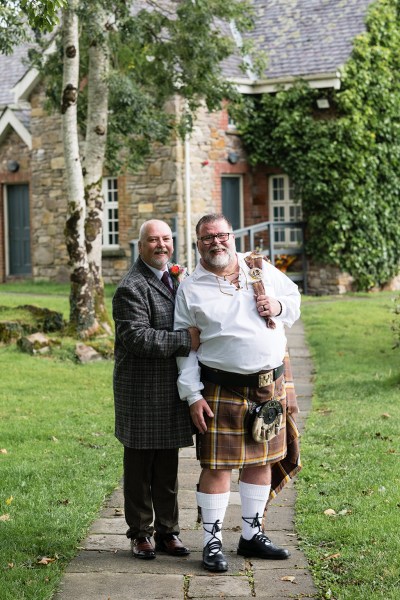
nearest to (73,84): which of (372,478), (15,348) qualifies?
(15,348)

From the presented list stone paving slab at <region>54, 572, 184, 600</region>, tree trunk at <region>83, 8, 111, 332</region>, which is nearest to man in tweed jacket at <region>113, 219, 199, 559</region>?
stone paving slab at <region>54, 572, 184, 600</region>

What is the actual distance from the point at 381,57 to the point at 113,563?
1786cm

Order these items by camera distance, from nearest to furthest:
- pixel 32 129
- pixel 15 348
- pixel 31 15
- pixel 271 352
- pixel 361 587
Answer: pixel 361 587, pixel 271 352, pixel 31 15, pixel 15 348, pixel 32 129

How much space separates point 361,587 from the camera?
16.4 ft

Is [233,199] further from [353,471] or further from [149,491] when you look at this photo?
[149,491]

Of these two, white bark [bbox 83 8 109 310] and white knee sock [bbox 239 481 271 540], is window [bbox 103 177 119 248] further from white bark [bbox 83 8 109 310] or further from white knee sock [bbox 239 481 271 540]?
white knee sock [bbox 239 481 271 540]

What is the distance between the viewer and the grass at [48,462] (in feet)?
18.1

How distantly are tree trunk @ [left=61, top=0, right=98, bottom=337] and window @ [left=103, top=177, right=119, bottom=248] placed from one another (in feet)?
29.0

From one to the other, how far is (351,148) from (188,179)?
11.4 ft

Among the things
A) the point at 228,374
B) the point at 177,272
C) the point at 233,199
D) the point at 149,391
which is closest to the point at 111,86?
the point at 233,199

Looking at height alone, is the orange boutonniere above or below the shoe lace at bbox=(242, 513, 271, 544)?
above

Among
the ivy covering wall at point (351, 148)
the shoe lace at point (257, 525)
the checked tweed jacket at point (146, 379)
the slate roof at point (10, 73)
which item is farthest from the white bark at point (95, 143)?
the slate roof at point (10, 73)

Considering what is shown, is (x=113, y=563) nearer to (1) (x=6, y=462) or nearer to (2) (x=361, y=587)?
(2) (x=361, y=587)

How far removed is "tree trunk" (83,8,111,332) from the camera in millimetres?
13992
